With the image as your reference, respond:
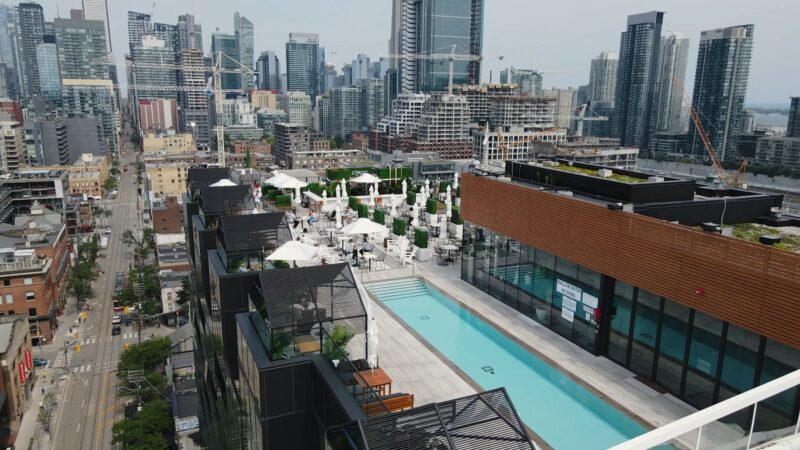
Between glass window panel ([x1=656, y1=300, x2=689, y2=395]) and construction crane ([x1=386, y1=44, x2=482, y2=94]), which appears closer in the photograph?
glass window panel ([x1=656, y1=300, x2=689, y2=395])

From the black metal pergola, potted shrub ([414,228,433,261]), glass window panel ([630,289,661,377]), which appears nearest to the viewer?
the black metal pergola

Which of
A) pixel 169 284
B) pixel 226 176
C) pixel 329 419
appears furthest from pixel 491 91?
pixel 329 419

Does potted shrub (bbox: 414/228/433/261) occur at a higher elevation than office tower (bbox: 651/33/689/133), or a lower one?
lower

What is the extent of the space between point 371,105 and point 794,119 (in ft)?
398

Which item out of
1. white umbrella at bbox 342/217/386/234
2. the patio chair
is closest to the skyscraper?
white umbrella at bbox 342/217/386/234

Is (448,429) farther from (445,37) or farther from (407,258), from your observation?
(445,37)

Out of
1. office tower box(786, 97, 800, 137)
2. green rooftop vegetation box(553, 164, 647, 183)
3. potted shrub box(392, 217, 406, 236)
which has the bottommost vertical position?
potted shrub box(392, 217, 406, 236)

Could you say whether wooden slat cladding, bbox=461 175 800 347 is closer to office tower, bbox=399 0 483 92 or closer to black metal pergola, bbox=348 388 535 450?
black metal pergola, bbox=348 388 535 450

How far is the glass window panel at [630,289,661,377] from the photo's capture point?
1252cm

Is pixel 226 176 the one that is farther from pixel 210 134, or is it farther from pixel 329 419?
pixel 210 134

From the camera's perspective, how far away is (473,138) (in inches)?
4461

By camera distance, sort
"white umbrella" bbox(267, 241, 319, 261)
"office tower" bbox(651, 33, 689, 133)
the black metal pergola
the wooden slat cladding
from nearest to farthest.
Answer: the black metal pergola < the wooden slat cladding < "white umbrella" bbox(267, 241, 319, 261) < "office tower" bbox(651, 33, 689, 133)

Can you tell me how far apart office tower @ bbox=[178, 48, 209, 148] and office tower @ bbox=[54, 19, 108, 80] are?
79.9 ft

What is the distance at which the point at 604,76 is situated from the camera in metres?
191
